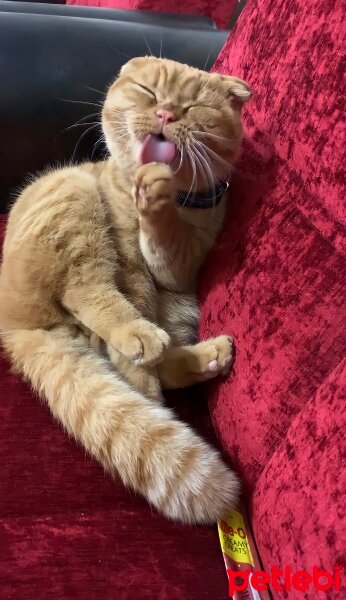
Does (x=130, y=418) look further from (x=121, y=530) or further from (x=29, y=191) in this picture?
(x=29, y=191)

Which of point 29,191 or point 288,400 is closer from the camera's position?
point 288,400

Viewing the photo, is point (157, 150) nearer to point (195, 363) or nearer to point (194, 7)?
point (195, 363)

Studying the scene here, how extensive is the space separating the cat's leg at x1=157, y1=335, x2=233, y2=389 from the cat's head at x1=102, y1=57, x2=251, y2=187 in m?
0.34

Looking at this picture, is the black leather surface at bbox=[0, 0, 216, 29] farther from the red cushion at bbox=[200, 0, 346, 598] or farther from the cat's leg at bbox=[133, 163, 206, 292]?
the cat's leg at bbox=[133, 163, 206, 292]

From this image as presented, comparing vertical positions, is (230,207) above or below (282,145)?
below

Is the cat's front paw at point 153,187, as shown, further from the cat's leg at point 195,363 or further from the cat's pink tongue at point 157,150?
the cat's leg at point 195,363

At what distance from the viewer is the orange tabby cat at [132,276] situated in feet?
2.97

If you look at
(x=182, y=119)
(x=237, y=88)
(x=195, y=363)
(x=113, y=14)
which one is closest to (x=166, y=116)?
(x=182, y=119)

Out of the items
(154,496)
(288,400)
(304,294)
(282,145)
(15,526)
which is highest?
(282,145)

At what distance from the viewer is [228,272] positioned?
1096mm

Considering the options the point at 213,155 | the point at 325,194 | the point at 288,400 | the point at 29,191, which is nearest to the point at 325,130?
the point at 325,194

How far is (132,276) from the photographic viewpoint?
121cm

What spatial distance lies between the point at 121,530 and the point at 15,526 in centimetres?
16

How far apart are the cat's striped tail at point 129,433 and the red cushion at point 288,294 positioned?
0.31ft
